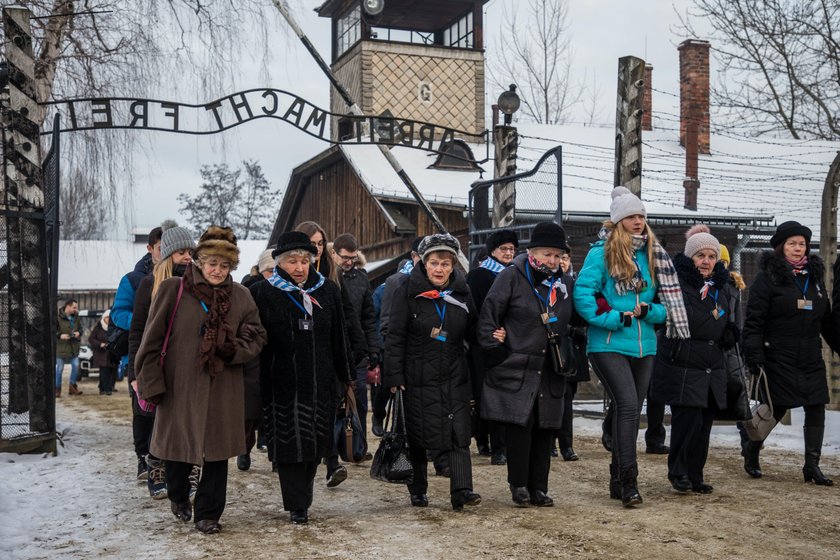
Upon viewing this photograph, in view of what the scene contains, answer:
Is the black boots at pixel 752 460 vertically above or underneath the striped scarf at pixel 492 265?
underneath

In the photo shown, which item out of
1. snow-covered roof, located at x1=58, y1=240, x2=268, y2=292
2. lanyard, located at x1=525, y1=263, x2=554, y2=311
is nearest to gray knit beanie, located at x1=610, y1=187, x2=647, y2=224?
lanyard, located at x1=525, y1=263, x2=554, y2=311

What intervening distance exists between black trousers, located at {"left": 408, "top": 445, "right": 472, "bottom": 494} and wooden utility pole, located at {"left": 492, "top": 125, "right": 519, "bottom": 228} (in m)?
6.83

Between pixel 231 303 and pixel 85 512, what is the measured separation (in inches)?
73.1

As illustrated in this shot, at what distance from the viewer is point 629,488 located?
688 cm

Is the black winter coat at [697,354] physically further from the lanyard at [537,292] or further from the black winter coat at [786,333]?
the lanyard at [537,292]

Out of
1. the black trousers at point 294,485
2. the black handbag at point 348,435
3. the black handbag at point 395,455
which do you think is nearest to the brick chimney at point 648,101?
the black handbag at point 348,435

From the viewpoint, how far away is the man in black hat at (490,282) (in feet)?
29.8

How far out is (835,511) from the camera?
679 centimetres

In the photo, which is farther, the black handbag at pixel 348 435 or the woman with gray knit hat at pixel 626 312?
the black handbag at pixel 348 435

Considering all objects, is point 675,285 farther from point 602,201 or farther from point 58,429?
point 602,201

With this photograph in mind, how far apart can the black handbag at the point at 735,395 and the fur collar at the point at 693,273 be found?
0.53 meters

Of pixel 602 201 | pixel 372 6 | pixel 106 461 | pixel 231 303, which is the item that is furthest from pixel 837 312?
pixel 372 6

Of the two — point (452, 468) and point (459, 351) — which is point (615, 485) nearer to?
point (452, 468)

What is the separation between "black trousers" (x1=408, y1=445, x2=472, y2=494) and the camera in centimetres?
689
